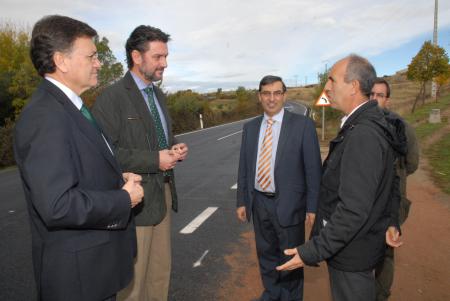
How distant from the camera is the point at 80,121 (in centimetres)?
177

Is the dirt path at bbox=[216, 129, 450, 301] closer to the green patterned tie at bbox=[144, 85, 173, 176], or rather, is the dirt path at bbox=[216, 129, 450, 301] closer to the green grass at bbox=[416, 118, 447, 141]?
the green patterned tie at bbox=[144, 85, 173, 176]

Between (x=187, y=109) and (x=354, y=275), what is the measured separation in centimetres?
2427

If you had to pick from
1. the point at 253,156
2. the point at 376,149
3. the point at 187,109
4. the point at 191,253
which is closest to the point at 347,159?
the point at 376,149

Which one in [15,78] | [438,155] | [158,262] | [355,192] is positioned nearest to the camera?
[355,192]

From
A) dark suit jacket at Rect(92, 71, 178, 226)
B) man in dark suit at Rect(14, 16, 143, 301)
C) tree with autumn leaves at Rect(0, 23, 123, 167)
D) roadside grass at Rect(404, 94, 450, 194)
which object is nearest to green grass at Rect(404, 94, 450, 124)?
roadside grass at Rect(404, 94, 450, 194)

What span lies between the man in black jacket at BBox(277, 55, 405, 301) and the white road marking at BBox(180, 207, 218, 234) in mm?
3130

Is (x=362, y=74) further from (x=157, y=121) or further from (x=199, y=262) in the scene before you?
(x=199, y=262)

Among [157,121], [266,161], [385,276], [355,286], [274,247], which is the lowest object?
[385,276]

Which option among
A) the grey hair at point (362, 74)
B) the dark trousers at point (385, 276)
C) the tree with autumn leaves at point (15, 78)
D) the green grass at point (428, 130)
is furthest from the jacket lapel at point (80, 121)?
the green grass at point (428, 130)

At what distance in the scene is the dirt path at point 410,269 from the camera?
3.40 m

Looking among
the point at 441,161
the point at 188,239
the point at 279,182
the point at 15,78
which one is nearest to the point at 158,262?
the point at 279,182

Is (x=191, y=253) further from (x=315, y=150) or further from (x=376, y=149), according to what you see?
(x=376, y=149)

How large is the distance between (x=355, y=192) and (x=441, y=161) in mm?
9149

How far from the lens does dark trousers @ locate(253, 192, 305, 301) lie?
3.29m
